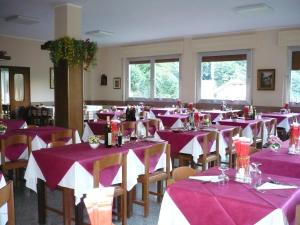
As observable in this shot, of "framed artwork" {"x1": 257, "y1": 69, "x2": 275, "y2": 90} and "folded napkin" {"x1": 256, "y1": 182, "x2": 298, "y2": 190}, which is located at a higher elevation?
"framed artwork" {"x1": 257, "y1": 69, "x2": 275, "y2": 90}

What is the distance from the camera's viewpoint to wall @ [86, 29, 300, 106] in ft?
29.5

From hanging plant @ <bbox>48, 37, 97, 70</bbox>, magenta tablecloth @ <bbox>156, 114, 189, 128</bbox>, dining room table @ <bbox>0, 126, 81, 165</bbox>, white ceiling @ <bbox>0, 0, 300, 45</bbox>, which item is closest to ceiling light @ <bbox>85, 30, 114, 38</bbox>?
white ceiling @ <bbox>0, 0, 300, 45</bbox>

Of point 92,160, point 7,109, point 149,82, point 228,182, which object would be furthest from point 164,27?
point 228,182

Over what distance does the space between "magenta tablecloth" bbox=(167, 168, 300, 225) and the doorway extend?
29.3 feet

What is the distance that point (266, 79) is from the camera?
9.18 meters

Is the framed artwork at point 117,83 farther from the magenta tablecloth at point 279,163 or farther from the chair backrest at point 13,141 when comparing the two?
the magenta tablecloth at point 279,163

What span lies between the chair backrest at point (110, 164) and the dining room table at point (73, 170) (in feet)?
0.42

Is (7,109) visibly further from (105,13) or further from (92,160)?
(92,160)

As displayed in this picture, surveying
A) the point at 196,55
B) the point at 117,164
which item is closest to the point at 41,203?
the point at 117,164

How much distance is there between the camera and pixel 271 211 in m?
1.89

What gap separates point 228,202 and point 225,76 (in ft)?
27.7

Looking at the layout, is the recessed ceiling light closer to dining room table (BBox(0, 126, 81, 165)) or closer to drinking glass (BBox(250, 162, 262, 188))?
dining room table (BBox(0, 126, 81, 165))

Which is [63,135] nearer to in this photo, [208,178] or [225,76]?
[208,178]

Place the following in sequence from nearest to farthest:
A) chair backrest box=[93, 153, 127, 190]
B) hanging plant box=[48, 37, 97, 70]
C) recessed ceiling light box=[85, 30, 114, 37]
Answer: chair backrest box=[93, 153, 127, 190], hanging plant box=[48, 37, 97, 70], recessed ceiling light box=[85, 30, 114, 37]
